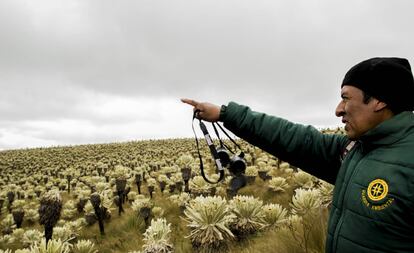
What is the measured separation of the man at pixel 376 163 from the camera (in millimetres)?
1956

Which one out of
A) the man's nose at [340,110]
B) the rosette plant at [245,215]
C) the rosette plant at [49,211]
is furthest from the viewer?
the rosette plant at [49,211]

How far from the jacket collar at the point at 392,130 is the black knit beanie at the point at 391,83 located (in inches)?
4.3

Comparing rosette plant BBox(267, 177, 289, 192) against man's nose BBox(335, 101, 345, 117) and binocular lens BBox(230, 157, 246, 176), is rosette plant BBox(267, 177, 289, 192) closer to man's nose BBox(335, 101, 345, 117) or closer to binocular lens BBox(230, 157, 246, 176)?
binocular lens BBox(230, 157, 246, 176)

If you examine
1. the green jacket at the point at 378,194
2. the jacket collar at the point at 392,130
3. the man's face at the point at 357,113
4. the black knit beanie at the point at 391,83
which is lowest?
the green jacket at the point at 378,194

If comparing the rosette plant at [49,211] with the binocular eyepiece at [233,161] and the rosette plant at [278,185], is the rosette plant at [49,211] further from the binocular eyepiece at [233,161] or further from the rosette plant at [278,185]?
the binocular eyepiece at [233,161]

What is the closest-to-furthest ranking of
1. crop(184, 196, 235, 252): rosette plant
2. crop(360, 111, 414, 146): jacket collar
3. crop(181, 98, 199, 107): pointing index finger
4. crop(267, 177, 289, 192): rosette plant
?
crop(360, 111, 414, 146): jacket collar → crop(181, 98, 199, 107): pointing index finger → crop(184, 196, 235, 252): rosette plant → crop(267, 177, 289, 192): rosette plant

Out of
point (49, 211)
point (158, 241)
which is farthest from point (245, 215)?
point (49, 211)

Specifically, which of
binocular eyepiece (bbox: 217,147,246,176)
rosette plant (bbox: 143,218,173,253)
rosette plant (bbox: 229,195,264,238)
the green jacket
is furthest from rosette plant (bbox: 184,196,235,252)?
the green jacket

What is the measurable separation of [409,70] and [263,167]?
10184mm

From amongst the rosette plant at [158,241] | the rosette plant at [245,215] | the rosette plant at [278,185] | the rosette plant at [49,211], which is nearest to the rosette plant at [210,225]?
the rosette plant at [245,215]

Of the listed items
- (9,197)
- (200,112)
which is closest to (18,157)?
(9,197)

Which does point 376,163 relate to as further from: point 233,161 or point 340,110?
point 233,161

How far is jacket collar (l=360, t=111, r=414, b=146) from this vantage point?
2.18 meters

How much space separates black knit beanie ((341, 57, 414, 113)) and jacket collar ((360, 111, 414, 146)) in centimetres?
11
